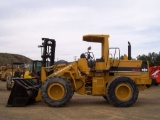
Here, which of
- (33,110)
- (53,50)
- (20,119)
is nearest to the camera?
(20,119)

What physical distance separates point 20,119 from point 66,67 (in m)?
4.22

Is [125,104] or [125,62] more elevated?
[125,62]

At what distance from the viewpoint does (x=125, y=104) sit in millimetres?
13414

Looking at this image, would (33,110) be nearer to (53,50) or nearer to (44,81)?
(44,81)

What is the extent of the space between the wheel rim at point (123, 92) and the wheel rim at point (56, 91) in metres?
2.18

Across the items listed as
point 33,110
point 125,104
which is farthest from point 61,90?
point 125,104

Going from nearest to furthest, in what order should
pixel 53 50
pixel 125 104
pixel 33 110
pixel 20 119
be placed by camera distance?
pixel 20 119, pixel 33 110, pixel 125 104, pixel 53 50

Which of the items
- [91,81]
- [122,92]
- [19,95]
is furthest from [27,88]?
[122,92]

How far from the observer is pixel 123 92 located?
45.0 ft

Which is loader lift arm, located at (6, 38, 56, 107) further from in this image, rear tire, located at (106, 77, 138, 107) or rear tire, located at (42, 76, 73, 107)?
rear tire, located at (106, 77, 138, 107)

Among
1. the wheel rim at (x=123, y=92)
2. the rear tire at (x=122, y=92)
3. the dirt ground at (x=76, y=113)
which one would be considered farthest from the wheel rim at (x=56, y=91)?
the wheel rim at (x=123, y=92)

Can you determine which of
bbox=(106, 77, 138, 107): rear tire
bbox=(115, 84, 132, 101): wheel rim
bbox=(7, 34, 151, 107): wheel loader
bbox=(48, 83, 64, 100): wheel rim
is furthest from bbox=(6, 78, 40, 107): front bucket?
bbox=(115, 84, 132, 101): wheel rim

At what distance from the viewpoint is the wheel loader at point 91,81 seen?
44.0 ft

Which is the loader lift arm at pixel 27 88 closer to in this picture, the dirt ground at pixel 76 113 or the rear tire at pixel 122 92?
the dirt ground at pixel 76 113
